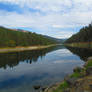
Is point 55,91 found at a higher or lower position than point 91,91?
lower

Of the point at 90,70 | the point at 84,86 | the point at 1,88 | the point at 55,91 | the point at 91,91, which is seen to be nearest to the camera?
the point at 91,91

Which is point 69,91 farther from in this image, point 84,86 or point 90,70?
point 90,70

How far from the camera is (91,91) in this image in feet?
31.0

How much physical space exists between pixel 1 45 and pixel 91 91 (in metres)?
95.7

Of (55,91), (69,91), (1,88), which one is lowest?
(1,88)

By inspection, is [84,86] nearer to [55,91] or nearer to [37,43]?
[55,91]

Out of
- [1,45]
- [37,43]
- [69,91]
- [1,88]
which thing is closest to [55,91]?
[69,91]

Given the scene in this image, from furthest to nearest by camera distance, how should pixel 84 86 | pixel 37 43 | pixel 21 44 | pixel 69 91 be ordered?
pixel 37 43 → pixel 21 44 → pixel 69 91 → pixel 84 86

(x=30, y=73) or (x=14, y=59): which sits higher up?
(x=30, y=73)

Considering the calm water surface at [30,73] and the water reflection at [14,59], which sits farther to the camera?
the water reflection at [14,59]

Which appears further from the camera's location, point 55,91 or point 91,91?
point 55,91

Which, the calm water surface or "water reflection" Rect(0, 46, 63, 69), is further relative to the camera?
"water reflection" Rect(0, 46, 63, 69)

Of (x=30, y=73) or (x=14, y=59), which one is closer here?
(x=30, y=73)

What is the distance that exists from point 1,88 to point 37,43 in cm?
14557
